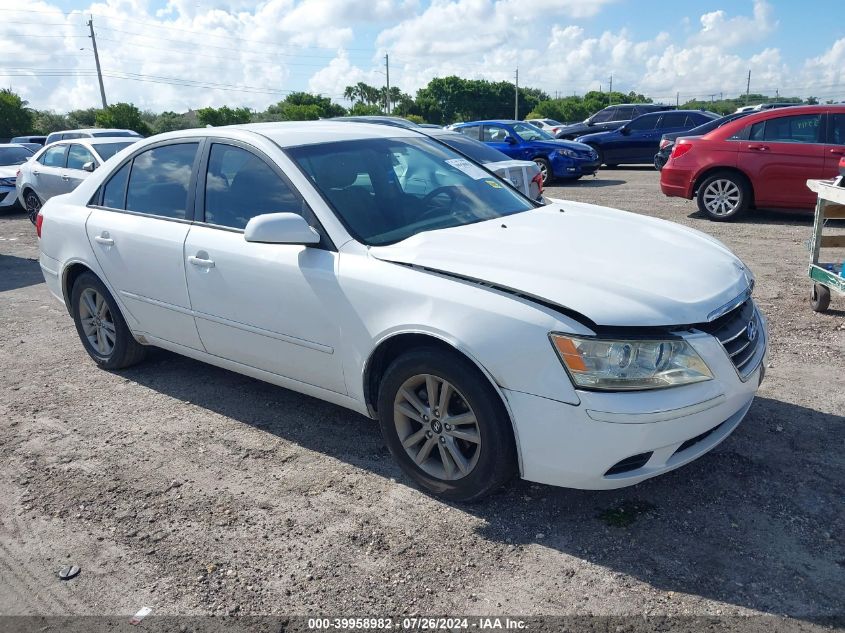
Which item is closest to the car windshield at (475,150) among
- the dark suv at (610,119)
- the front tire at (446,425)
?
the front tire at (446,425)

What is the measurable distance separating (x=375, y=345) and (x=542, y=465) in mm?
944

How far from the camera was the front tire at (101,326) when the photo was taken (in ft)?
16.4

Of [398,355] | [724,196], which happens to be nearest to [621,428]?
[398,355]

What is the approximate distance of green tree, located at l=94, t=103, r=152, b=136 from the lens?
46175mm

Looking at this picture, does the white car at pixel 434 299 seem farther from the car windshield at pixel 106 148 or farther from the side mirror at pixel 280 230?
the car windshield at pixel 106 148

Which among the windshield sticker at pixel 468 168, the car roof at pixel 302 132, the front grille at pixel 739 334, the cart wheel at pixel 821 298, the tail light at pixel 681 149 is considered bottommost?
the cart wheel at pixel 821 298

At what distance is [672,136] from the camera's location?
52.6ft

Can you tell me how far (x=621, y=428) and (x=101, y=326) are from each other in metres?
3.90

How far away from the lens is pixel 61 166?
12.5 meters

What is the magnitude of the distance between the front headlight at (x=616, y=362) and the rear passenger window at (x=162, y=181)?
260 cm

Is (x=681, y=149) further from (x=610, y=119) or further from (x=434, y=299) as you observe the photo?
(x=610, y=119)

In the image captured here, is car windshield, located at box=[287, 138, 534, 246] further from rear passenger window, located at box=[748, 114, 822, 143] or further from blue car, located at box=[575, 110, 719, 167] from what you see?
blue car, located at box=[575, 110, 719, 167]

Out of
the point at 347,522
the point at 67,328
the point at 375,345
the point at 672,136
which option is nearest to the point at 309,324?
the point at 375,345

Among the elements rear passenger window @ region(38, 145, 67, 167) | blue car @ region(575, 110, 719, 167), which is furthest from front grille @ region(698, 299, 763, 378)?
blue car @ region(575, 110, 719, 167)
